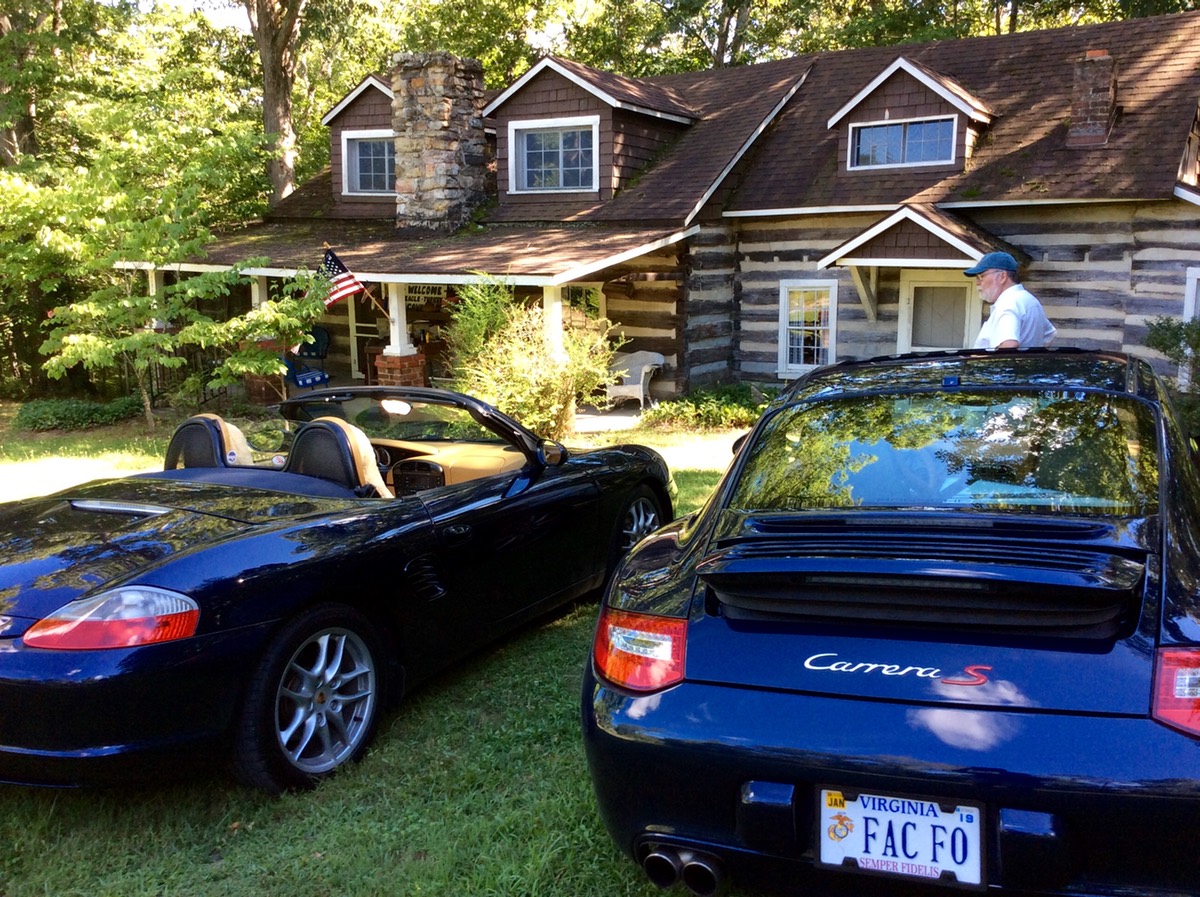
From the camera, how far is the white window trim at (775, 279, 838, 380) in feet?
50.2

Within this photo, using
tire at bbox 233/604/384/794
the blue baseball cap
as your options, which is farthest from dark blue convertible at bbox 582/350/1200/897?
the blue baseball cap

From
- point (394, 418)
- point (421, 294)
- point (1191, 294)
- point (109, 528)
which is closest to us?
point (109, 528)

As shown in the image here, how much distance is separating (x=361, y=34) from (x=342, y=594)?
28728 mm

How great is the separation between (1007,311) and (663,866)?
442 cm

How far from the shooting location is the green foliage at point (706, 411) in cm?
1384

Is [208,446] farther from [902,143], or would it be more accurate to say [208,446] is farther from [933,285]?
[902,143]

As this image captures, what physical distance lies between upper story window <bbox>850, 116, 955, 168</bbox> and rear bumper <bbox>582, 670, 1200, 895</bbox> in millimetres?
13648

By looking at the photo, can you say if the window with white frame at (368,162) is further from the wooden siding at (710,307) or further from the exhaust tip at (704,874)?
the exhaust tip at (704,874)

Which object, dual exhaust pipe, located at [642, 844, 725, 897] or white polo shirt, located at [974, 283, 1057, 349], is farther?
white polo shirt, located at [974, 283, 1057, 349]

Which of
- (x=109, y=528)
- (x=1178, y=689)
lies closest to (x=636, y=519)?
(x=109, y=528)

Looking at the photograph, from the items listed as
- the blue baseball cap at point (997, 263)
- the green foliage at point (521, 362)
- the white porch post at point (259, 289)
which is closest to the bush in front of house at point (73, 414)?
the white porch post at point (259, 289)

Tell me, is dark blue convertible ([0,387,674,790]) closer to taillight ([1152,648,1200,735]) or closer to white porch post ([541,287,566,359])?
taillight ([1152,648,1200,735])

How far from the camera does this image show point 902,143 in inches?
578

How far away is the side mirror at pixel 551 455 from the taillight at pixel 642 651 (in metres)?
2.23
